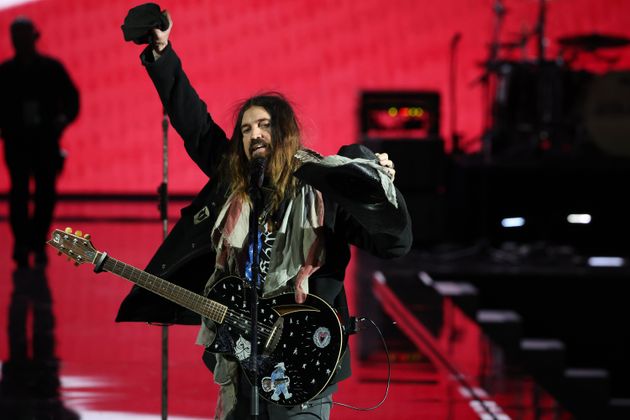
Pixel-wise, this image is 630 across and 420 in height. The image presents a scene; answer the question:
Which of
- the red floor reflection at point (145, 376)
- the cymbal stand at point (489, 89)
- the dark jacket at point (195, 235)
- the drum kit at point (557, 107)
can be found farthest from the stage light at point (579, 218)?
the dark jacket at point (195, 235)

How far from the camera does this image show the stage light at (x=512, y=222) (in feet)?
28.6

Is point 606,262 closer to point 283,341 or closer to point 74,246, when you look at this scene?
point 283,341

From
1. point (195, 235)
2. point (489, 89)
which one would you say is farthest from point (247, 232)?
point (489, 89)

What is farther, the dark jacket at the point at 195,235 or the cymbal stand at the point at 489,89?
the cymbal stand at the point at 489,89

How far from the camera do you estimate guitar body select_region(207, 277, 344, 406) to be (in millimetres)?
2783

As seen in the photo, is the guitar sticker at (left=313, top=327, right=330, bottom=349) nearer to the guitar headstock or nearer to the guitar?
the guitar

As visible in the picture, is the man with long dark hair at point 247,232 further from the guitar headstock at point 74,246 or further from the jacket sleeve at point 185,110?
the guitar headstock at point 74,246

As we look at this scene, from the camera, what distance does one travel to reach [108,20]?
11852 mm

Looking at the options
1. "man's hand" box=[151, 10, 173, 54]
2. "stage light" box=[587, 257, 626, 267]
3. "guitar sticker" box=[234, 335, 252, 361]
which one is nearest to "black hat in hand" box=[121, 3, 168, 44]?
"man's hand" box=[151, 10, 173, 54]

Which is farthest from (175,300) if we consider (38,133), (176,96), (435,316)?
(38,133)

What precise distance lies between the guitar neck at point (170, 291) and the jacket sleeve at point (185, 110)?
34 centimetres

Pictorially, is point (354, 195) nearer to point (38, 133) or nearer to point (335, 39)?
point (38, 133)

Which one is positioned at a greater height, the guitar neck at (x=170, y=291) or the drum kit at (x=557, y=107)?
the drum kit at (x=557, y=107)

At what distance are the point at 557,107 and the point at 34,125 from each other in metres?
4.34
